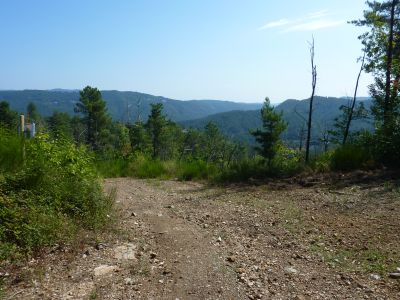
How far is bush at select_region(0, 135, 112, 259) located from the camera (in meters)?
3.97

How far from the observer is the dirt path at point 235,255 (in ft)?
11.1

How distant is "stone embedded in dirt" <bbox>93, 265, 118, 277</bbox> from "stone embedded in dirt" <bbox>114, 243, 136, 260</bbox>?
26 centimetres

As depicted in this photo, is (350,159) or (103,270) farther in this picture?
(350,159)

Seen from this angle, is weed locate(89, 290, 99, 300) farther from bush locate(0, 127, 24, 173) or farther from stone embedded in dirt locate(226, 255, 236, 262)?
bush locate(0, 127, 24, 173)

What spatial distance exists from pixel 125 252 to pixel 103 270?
0.50 metres

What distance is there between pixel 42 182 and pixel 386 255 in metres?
3.88

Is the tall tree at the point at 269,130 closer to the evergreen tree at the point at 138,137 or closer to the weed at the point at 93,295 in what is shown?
the weed at the point at 93,295

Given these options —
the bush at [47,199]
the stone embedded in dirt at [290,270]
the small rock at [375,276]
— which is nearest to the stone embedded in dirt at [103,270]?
the bush at [47,199]

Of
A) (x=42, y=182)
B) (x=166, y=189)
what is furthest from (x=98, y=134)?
(x=42, y=182)

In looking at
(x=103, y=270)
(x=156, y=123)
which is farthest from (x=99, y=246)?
(x=156, y=123)

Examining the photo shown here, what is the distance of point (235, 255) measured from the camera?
4191 millimetres

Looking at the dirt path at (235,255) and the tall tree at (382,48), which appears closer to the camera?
the dirt path at (235,255)

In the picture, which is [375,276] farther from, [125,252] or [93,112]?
[93,112]

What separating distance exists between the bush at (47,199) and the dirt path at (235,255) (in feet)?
0.82
